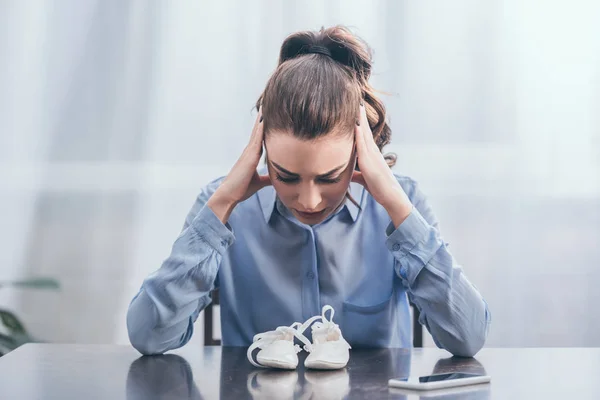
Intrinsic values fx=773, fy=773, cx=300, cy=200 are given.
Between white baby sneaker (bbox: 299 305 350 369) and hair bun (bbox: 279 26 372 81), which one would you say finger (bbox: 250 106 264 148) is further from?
white baby sneaker (bbox: 299 305 350 369)

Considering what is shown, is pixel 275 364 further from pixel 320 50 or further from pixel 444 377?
pixel 320 50

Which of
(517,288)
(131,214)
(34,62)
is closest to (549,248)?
(517,288)

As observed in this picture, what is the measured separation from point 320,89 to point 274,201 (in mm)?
→ 290

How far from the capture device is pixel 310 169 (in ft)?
3.70

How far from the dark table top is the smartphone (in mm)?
13

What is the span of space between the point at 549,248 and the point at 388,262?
42.5 inches

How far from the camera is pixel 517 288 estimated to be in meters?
2.29

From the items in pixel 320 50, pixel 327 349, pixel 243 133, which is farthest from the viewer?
pixel 243 133

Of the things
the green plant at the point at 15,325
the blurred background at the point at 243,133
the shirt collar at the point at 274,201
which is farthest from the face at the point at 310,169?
the green plant at the point at 15,325

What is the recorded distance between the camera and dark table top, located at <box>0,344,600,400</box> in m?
0.91

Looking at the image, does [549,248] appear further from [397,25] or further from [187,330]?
[187,330]

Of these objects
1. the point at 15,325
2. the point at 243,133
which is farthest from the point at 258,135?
the point at 15,325

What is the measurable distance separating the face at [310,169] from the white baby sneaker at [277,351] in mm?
196

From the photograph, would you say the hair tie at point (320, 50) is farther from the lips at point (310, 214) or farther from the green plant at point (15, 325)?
the green plant at point (15, 325)
